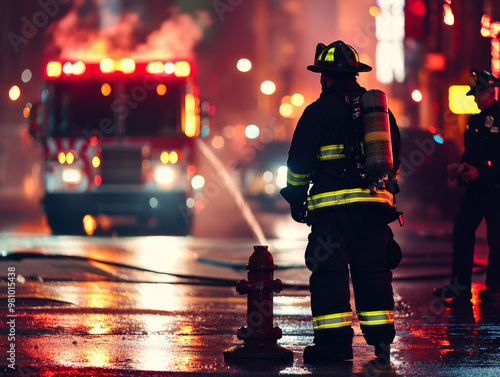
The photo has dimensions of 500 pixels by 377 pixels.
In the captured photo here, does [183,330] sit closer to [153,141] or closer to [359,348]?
[359,348]

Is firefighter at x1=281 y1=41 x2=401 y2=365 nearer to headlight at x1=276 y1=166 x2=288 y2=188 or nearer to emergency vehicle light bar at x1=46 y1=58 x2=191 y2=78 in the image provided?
emergency vehicle light bar at x1=46 y1=58 x2=191 y2=78

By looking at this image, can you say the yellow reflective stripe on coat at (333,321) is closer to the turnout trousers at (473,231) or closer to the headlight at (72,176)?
the turnout trousers at (473,231)

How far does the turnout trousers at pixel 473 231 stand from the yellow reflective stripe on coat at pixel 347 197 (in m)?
2.64

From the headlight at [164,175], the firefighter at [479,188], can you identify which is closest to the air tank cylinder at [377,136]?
the firefighter at [479,188]

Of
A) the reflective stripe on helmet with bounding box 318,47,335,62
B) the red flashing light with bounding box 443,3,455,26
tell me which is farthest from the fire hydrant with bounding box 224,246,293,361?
the red flashing light with bounding box 443,3,455,26

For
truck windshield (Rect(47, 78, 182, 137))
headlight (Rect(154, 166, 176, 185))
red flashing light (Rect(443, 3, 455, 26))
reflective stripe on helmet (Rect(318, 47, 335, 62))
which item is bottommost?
reflective stripe on helmet (Rect(318, 47, 335, 62))

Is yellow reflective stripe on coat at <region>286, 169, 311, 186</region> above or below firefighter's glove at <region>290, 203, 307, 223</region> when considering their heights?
above

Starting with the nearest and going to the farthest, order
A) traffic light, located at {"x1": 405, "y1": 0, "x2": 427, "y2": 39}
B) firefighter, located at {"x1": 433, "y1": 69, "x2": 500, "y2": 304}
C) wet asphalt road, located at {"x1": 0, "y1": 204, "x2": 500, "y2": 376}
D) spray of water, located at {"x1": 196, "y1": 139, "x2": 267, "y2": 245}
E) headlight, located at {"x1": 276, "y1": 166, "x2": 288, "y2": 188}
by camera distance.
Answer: wet asphalt road, located at {"x1": 0, "y1": 204, "x2": 500, "y2": 376}, firefighter, located at {"x1": 433, "y1": 69, "x2": 500, "y2": 304}, traffic light, located at {"x1": 405, "y1": 0, "x2": 427, "y2": 39}, spray of water, located at {"x1": 196, "y1": 139, "x2": 267, "y2": 245}, headlight, located at {"x1": 276, "y1": 166, "x2": 288, "y2": 188}

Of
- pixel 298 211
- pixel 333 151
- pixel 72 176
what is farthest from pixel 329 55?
pixel 72 176

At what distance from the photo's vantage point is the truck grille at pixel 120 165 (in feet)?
51.3

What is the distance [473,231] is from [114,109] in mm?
8858

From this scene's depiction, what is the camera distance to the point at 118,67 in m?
15.8

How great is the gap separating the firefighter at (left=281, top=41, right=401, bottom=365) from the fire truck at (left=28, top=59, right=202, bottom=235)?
10.0m

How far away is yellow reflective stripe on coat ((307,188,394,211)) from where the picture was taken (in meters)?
5.49
